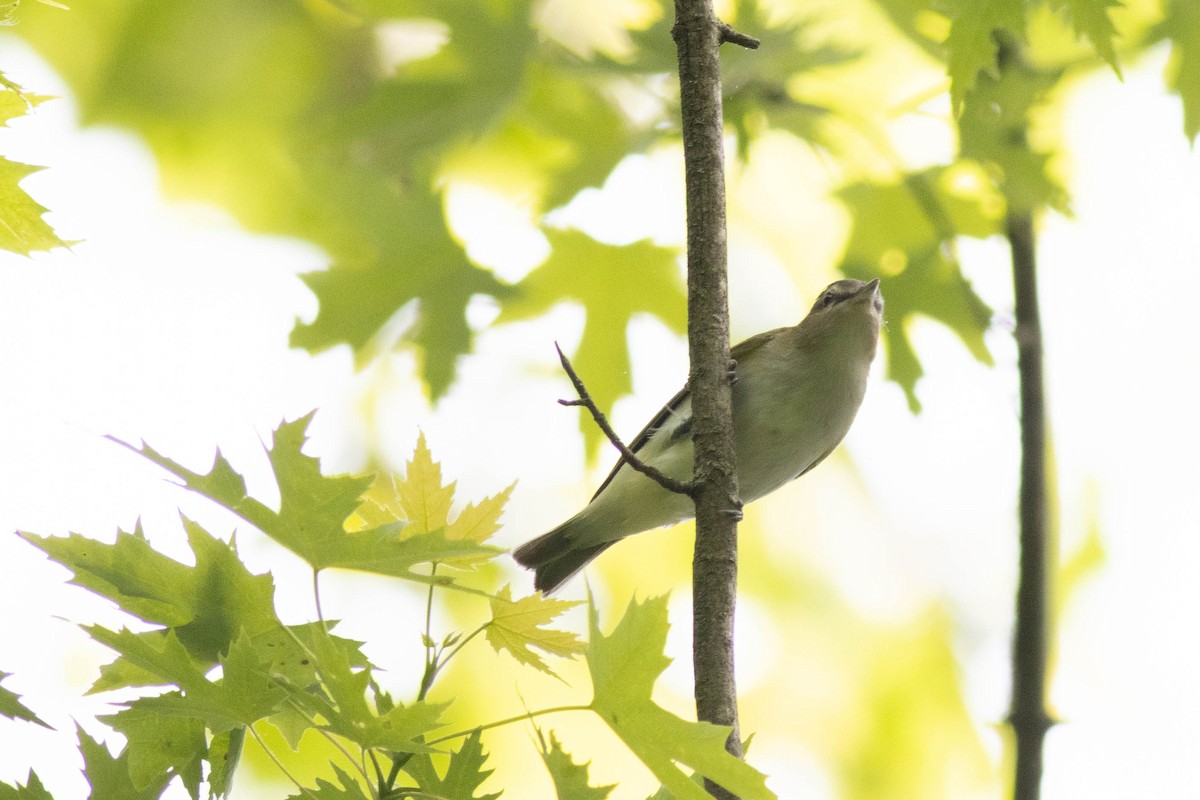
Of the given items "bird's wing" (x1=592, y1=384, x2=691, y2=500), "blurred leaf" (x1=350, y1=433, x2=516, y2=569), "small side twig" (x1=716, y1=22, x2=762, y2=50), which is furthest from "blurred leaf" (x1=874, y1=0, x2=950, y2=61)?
"blurred leaf" (x1=350, y1=433, x2=516, y2=569)

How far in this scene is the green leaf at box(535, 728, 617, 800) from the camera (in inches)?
94.5

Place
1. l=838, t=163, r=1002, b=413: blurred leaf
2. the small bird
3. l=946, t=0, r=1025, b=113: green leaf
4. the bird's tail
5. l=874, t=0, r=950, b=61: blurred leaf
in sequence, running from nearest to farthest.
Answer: l=946, t=0, r=1025, b=113: green leaf
l=874, t=0, r=950, b=61: blurred leaf
l=838, t=163, r=1002, b=413: blurred leaf
the small bird
the bird's tail

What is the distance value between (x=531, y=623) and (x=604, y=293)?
2882 millimetres

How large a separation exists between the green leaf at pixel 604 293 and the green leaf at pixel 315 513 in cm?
295

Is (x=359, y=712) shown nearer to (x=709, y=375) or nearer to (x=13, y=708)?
(x=13, y=708)

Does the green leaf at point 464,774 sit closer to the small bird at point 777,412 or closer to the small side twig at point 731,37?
the small side twig at point 731,37

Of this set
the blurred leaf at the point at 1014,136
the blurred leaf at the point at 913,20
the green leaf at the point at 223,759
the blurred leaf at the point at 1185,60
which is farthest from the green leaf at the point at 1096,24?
the green leaf at the point at 223,759

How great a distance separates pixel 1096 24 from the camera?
3561 mm

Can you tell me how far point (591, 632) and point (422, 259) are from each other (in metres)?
3.22

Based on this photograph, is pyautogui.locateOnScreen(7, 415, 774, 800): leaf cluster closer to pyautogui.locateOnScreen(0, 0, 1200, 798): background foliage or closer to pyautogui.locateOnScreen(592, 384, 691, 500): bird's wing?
pyautogui.locateOnScreen(0, 0, 1200, 798): background foliage

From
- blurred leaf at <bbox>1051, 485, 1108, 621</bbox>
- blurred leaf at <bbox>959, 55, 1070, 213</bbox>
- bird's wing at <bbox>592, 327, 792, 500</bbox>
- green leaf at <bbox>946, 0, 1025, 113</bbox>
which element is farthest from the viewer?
blurred leaf at <bbox>1051, 485, 1108, 621</bbox>

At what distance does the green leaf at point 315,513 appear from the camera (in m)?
2.27

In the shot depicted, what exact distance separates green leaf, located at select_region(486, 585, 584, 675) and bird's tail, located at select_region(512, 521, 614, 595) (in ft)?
10.3

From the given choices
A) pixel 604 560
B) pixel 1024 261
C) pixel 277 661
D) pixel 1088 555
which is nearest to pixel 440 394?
pixel 1024 261
